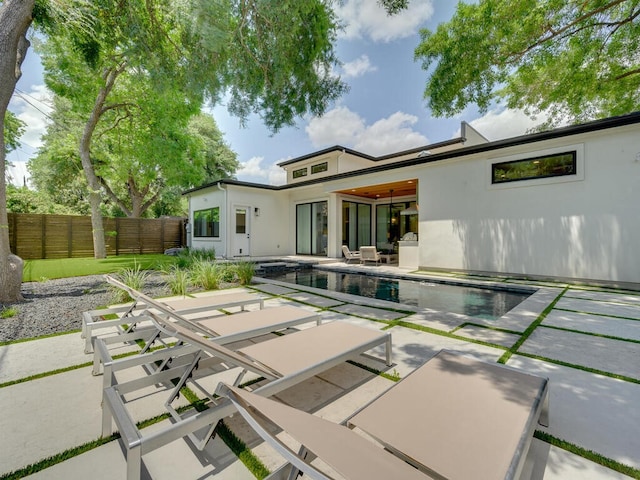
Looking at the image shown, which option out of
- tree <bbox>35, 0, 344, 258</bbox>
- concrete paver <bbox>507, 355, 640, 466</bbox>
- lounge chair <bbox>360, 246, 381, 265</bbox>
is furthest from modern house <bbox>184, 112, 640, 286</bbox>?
concrete paver <bbox>507, 355, 640, 466</bbox>

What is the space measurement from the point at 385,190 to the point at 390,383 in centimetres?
1160

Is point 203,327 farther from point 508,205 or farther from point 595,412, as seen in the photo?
point 508,205

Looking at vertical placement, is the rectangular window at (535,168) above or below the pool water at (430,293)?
above

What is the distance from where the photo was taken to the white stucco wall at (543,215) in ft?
22.1

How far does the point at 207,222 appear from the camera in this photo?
15.5 metres

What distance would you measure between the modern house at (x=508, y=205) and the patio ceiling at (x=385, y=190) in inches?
2.0

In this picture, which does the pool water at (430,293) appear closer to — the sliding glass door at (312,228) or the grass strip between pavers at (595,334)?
the grass strip between pavers at (595,334)

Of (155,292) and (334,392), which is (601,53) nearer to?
(334,392)

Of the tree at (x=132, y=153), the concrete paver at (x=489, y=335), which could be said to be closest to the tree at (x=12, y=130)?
the tree at (x=132, y=153)

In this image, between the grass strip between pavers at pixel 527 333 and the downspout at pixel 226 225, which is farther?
the downspout at pixel 226 225

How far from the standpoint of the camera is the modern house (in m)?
6.79

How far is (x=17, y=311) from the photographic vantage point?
491 cm

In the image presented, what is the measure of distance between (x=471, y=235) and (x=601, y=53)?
797 cm

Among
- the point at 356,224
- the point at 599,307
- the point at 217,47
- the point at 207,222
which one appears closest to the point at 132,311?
the point at 217,47
